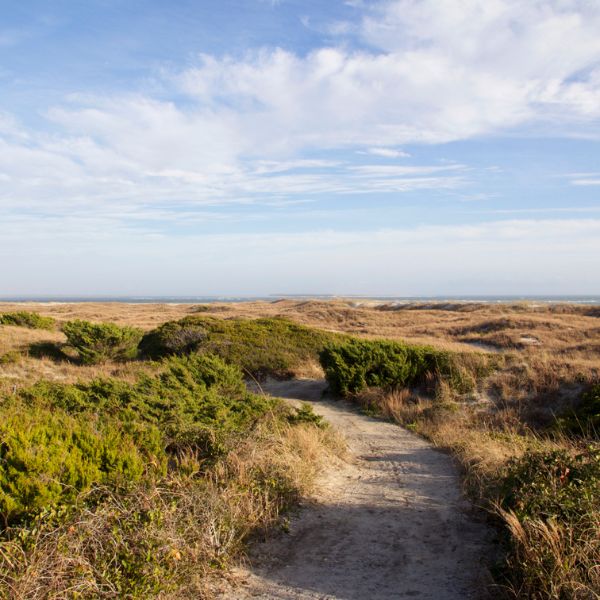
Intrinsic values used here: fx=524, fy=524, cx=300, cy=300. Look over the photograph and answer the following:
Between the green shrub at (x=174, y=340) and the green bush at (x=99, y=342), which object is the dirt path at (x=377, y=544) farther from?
the green bush at (x=99, y=342)

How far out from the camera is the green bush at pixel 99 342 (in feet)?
55.3

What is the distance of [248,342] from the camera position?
57.8ft

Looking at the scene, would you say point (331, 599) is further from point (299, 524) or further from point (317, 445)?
point (317, 445)

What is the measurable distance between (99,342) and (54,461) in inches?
538

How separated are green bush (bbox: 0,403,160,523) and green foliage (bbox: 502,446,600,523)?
337 centimetres

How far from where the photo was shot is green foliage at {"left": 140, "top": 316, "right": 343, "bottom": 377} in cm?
1633

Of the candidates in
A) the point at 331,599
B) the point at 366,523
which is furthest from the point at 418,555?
the point at 331,599

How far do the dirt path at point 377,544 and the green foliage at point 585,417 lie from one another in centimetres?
285

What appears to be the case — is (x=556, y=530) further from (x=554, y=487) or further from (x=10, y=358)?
(x=10, y=358)

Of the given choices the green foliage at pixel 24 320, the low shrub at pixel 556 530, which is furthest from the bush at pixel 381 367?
the green foliage at pixel 24 320

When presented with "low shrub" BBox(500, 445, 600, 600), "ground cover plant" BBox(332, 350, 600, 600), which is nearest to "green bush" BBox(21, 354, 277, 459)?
"ground cover plant" BBox(332, 350, 600, 600)

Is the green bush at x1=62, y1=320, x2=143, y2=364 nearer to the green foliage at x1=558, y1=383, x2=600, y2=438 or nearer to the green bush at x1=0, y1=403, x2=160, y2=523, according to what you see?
the green bush at x1=0, y1=403, x2=160, y2=523

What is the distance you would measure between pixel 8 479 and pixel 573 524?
14.3ft

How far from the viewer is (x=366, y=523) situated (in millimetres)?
5512
